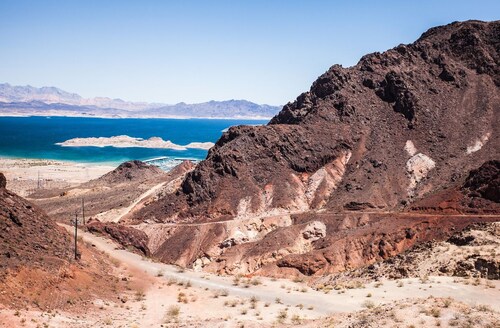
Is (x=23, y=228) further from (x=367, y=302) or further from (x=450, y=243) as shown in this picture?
(x=450, y=243)

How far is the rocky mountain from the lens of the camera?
4747cm

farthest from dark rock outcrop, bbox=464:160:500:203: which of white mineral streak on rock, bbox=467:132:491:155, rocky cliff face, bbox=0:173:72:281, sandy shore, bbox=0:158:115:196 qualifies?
sandy shore, bbox=0:158:115:196

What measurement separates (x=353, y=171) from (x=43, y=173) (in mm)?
83798

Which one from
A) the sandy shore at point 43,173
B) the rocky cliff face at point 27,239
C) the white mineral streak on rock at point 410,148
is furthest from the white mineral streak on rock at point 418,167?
the sandy shore at point 43,173

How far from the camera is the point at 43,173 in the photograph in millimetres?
119562

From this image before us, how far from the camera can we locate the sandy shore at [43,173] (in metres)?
104

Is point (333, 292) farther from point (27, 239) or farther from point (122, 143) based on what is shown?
point (122, 143)

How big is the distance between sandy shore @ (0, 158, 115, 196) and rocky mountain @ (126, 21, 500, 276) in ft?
163

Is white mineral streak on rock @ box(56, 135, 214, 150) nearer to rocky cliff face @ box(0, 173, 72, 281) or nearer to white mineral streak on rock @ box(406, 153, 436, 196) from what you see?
white mineral streak on rock @ box(406, 153, 436, 196)

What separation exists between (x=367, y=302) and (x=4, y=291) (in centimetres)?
1793

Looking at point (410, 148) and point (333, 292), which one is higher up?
point (410, 148)

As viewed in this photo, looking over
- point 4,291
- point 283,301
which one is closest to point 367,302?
point 283,301

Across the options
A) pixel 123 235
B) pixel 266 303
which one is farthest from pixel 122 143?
pixel 266 303

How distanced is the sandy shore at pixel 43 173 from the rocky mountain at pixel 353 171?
49.8 meters
